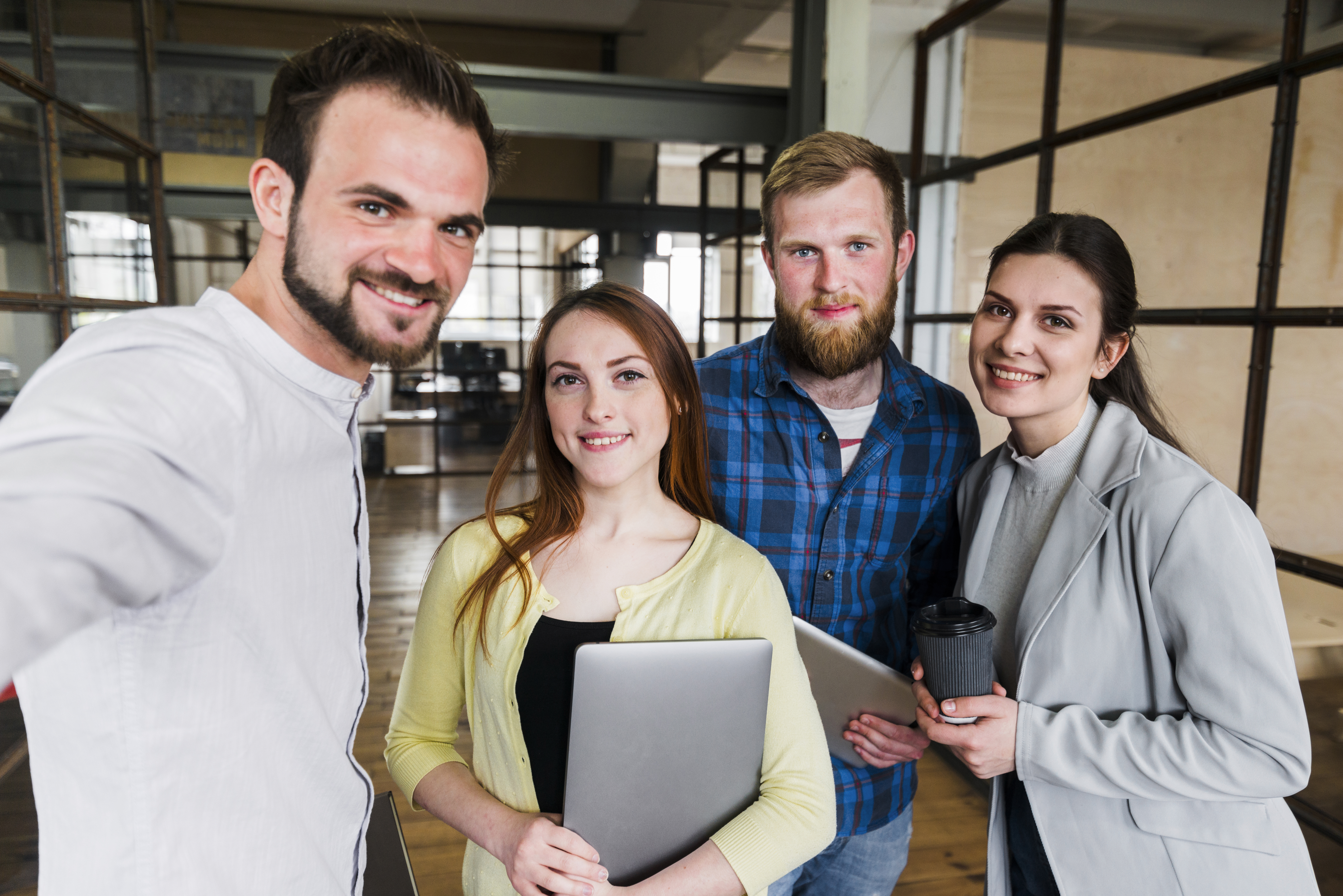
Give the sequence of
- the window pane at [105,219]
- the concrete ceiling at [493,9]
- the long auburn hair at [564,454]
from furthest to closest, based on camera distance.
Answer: the concrete ceiling at [493,9] → the window pane at [105,219] → the long auburn hair at [564,454]

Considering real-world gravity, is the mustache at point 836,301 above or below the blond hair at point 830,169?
below

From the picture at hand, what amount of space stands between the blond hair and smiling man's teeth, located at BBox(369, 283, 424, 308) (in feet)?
2.70

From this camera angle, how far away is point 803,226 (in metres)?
1.43

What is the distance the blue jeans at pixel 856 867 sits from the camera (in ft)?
4.95

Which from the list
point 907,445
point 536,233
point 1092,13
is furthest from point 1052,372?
point 536,233

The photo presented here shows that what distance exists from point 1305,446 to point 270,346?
2.22 meters

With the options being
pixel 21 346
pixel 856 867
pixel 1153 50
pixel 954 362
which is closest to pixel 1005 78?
pixel 1153 50

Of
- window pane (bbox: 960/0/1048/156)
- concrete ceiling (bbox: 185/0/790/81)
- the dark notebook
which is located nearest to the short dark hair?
the dark notebook

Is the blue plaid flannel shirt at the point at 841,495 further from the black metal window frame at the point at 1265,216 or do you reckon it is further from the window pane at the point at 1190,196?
the window pane at the point at 1190,196

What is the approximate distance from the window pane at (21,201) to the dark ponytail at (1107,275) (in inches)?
95.2

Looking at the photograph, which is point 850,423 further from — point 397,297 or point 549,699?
point 397,297

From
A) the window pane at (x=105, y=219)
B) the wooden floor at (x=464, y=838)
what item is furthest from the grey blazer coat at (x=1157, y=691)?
the window pane at (x=105, y=219)

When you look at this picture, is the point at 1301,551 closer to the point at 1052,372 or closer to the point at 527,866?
the point at 1052,372

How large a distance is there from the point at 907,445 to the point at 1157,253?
4.65 ft
